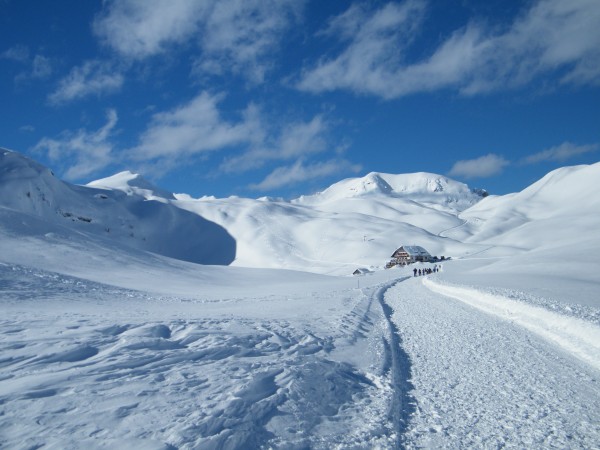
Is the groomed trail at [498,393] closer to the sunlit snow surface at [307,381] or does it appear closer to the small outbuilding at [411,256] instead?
the sunlit snow surface at [307,381]

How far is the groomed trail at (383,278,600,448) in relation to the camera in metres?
5.22

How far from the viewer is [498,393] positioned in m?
6.71

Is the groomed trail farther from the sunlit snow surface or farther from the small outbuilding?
the small outbuilding

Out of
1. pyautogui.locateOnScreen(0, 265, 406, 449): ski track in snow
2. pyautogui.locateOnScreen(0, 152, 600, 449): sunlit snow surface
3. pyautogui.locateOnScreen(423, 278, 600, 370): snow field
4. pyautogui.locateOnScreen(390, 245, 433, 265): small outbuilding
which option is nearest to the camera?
pyautogui.locateOnScreen(0, 265, 406, 449): ski track in snow

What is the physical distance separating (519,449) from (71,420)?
5608 millimetres

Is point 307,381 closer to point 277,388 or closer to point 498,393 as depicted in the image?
point 277,388

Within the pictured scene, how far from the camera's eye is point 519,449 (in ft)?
16.1

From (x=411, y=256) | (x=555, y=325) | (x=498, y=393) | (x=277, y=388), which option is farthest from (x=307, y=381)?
(x=411, y=256)

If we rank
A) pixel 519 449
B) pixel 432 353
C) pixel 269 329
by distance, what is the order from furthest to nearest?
pixel 269 329
pixel 432 353
pixel 519 449

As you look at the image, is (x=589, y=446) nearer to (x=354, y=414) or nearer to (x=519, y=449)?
(x=519, y=449)

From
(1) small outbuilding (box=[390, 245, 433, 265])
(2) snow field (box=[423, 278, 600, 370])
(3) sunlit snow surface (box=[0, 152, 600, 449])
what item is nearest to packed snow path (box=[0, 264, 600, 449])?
(3) sunlit snow surface (box=[0, 152, 600, 449])

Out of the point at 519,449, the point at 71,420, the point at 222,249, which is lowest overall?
the point at 519,449

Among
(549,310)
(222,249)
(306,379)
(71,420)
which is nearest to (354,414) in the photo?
(306,379)

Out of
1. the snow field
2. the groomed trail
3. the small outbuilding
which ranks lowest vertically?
the groomed trail
